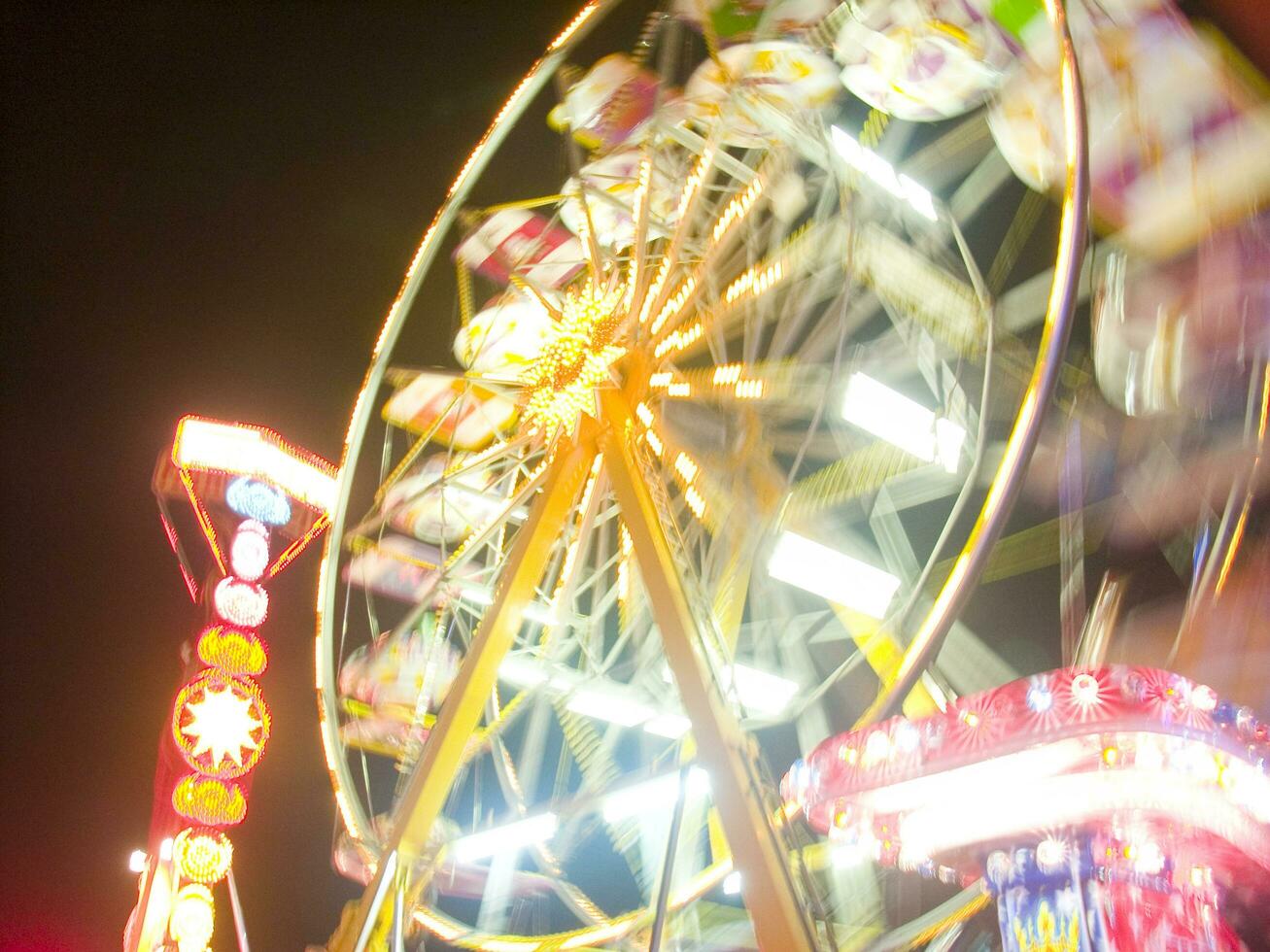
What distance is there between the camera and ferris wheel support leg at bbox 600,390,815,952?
16.5 ft

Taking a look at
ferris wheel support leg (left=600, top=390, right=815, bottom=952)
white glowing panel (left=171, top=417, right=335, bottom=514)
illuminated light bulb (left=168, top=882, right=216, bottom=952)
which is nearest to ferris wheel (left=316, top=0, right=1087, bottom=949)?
ferris wheel support leg (left=600, top=390, right=815, bottom=952)

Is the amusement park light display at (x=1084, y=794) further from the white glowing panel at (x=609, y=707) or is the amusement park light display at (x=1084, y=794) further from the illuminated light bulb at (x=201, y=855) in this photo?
the illuminated light bulb at (x=201, y=855)

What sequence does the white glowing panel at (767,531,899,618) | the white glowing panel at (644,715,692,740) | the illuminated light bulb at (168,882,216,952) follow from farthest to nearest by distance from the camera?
1. the illuminated light bulb at (168,882,216,952)
2. the white glowing panel at (644,715,692,740)
3. the white glowing panel at (767,531,899,618)

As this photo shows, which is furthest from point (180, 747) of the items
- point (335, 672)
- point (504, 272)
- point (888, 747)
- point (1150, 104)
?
point (1150, 104)

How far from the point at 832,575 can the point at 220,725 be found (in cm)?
779

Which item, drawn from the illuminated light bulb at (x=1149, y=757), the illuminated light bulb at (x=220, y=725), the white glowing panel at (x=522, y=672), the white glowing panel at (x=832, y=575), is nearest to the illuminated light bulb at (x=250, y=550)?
the illuminated light bulb at (x=220, y=725)

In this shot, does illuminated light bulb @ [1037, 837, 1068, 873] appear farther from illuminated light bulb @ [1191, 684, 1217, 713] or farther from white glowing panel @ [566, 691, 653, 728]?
white glowing panel @ [566, 691, 653, 728]

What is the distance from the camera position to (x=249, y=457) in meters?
14.9

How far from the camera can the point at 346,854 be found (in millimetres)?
8883

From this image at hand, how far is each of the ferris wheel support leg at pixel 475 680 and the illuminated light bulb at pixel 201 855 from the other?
5.15 m

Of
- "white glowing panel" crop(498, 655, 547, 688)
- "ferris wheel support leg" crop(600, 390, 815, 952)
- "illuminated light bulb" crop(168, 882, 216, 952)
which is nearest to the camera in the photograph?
"ferris wheel support leg" crop(600, 390, 815, 952)

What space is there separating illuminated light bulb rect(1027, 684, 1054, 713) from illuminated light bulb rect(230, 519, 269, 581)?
1030cm

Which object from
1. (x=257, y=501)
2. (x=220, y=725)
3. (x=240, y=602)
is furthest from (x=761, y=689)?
(x=257, y=501)

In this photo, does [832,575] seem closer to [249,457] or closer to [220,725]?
[220,725]
